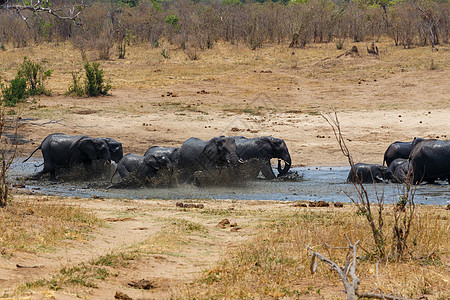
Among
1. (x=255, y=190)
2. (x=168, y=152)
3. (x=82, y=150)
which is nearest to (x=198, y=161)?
(x=168, y=152)

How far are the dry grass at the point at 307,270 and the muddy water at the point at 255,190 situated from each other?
13.4 ft

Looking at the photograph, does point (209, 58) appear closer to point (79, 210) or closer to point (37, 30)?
point (37, 30)

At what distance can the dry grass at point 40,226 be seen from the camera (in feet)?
20.2

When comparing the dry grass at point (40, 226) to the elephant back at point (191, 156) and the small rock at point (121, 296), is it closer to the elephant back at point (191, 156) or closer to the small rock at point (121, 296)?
the small rock at point (121, 296)

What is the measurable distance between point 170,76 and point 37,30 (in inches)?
475

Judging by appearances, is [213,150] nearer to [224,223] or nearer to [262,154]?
[262,154]

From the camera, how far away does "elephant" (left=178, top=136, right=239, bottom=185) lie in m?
12.9

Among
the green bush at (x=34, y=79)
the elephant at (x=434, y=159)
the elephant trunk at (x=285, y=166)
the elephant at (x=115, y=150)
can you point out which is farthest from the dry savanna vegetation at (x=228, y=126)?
the elephant at (x=434, y=159)

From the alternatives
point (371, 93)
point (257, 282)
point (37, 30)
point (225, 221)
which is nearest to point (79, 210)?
point (225, 221)

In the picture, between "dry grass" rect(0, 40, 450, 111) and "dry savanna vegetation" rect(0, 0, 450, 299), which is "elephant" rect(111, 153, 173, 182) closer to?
"dry savanna vegetation" rect(0, 0, 450, 299)

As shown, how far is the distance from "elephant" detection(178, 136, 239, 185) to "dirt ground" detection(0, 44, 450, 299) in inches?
101

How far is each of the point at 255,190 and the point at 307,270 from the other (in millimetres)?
7013

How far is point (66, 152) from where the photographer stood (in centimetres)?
1316

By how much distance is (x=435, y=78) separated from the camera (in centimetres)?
2236
